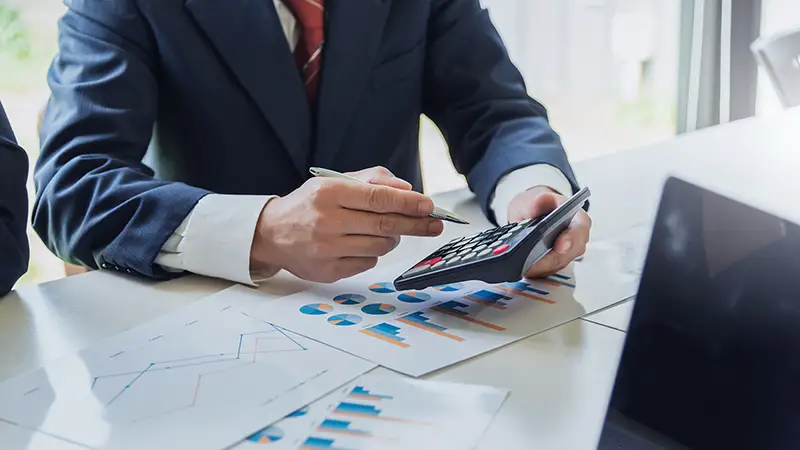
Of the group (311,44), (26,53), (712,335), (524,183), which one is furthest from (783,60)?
(26,53)

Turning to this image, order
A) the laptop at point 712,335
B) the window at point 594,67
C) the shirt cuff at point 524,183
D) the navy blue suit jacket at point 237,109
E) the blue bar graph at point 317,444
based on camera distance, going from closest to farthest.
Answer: the laptop at point 712,335
the blue bar graph at point 317,444
the navy blue suit jacket at point 237,109
the shirt cuff at point 524,183
the window at point 594,67

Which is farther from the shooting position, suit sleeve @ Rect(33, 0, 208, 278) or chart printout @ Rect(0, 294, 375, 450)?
suit sleeve @ Rect(33, 0, 208, 278)

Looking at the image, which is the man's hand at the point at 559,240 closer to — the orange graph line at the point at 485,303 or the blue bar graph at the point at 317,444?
the orange graph line at the point at 485,303

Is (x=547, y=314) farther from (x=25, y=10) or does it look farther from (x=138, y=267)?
(x=25, y=10)

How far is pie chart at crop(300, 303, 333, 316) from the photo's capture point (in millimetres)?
711

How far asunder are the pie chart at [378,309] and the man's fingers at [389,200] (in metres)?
0.08

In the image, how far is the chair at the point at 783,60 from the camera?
1444mm

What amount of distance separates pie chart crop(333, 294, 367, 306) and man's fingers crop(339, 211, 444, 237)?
0.18 ft

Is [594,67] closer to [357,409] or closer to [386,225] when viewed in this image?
[386,225]

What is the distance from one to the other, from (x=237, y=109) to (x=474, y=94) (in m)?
0.33

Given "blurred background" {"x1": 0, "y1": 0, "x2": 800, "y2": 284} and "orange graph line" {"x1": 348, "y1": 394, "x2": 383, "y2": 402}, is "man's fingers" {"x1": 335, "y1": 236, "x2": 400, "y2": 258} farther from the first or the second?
"blurred background" {"x1": 0, "y1": 0, "x2": 800, "y2": 284}

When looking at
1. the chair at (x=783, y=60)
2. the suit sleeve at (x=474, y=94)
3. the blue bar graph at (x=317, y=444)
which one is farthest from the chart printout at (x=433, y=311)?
the chair at (x=783, y=60)

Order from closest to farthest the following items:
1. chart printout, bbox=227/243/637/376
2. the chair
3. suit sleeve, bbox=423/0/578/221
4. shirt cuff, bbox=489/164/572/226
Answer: chart printout, bbox=227/243/637/376, shirt cuff, bbox=489/164/572/226, suit sleeve, bbox=423/0/578/221, the chair

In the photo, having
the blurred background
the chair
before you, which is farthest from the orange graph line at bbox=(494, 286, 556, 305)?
the blurred background
